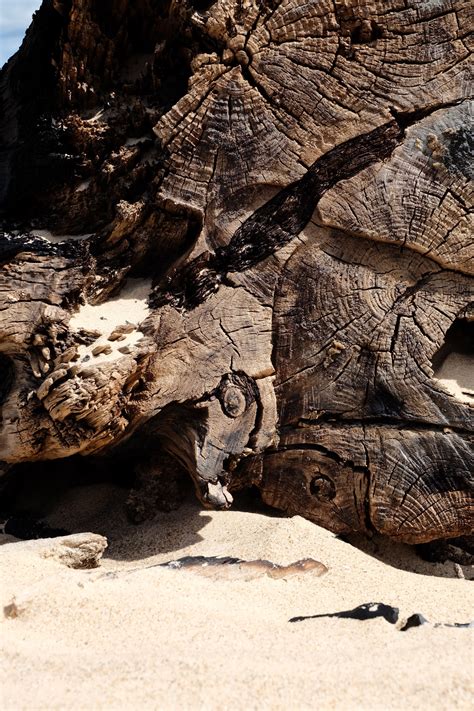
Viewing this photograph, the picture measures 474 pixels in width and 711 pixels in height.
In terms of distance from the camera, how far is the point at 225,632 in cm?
195

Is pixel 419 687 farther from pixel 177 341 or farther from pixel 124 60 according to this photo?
pixel 124 60

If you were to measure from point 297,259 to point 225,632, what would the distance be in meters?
1.88

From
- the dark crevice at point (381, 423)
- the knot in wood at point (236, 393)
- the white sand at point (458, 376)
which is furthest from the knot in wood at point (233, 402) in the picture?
the white sand at point (458, 376)

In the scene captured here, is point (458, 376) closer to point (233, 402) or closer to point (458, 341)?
point (458, 341)

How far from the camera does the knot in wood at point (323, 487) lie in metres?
3.19

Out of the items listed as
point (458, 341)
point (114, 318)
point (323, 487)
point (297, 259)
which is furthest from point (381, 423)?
point (114, 318)

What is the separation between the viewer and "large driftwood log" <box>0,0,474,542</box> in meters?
3.12

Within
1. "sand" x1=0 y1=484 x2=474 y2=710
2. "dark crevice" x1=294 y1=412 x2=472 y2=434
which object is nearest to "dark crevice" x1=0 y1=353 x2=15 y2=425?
"sand" x1=0 y1=484 x2=474 y2=710

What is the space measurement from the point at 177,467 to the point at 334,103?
205cm

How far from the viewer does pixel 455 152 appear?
10.6 feet

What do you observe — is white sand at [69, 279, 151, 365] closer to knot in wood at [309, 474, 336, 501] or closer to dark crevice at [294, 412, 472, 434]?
dark crevice at [294, 412, 472, 434]

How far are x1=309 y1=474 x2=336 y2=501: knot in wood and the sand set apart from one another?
0.51 ft

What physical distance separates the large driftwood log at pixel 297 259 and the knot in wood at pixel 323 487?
0.01 m

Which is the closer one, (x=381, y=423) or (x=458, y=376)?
(x=381, y=423)
